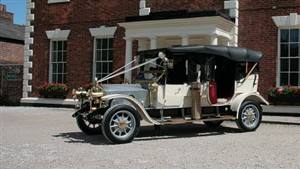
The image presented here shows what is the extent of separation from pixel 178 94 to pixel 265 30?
6.62 m

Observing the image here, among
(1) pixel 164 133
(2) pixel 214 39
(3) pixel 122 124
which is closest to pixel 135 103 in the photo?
(3) pixel 122 124

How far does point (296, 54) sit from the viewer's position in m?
16.8

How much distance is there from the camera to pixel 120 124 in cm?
1029

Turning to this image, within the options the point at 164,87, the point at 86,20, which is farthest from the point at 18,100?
the point at 164,87

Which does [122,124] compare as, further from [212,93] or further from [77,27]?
[77,27]

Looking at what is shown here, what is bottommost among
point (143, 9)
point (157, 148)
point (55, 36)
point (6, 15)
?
point (157, 148)

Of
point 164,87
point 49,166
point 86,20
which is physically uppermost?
point 86,20

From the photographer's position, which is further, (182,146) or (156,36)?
(156,36)

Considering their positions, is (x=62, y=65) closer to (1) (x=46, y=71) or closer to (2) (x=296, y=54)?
(1) (x=46, y=71)

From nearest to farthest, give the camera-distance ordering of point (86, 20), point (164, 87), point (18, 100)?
point (164, 87) → point (86, 20) → point (18, 100)

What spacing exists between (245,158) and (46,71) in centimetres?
1511

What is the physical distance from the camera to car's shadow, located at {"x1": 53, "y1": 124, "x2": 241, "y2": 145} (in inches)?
432

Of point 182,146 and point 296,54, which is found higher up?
point 296,54

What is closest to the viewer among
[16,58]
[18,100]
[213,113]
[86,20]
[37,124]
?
[213,113]
